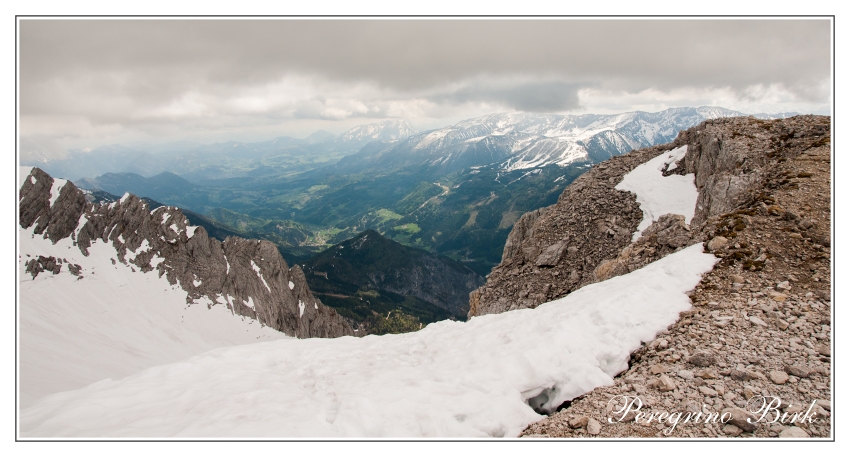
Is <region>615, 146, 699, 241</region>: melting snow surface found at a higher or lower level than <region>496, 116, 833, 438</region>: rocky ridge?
higher

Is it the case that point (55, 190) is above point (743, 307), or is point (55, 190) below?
above

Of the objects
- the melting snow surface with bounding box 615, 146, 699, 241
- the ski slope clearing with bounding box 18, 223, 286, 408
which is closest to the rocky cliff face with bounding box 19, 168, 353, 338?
the ski slope clearing with bounding box 18, 223, 286, 408

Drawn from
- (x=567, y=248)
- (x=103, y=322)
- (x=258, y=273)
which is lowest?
(x=103, y=322)

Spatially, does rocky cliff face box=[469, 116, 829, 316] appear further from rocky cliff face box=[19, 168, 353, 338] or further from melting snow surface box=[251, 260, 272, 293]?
melting snow surface box=[251, 260, 272, 293]

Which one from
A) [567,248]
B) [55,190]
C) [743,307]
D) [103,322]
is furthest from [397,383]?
[55,190]

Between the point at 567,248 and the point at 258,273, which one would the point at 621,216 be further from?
the point at 258,273

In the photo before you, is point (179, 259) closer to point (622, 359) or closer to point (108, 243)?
point (108, 243)
